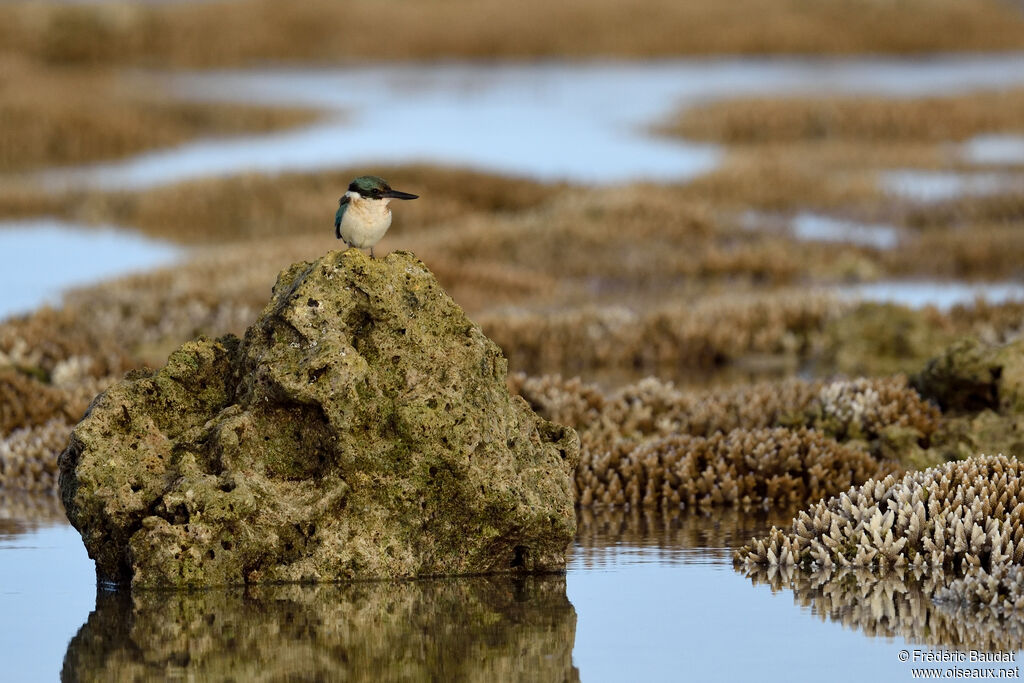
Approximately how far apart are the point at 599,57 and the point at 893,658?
2033 inches

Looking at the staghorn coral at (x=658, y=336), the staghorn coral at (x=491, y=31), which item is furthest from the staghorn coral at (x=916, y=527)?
the staghorn coral at (x=491, y=31)

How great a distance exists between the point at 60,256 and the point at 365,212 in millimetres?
21389

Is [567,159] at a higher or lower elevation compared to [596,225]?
higher

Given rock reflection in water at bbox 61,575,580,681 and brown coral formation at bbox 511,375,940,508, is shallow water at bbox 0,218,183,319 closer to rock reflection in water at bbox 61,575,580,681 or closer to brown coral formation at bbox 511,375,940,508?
brown coral formation at bbox 511,375,940,508

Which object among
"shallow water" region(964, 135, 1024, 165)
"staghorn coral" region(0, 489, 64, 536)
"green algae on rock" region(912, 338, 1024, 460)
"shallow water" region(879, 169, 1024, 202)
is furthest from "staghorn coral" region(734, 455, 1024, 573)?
"shallow water" region(964, 135, 1024, 165)

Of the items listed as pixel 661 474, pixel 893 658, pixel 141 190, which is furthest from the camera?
pixel 141 190

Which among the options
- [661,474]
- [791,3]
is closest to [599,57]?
[791,3]

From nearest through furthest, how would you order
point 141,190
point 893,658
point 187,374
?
point 893,658 < point 187,374 < point 141,190

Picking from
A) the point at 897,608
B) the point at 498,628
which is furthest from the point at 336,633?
the point at 897,608

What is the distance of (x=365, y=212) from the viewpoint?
895cm

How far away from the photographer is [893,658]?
7.24 meters

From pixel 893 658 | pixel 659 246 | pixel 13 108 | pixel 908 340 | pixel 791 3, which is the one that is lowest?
pixel 893 658

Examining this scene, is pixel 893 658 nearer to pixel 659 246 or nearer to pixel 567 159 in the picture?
pixel 659 246

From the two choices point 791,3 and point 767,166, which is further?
point 791,3
